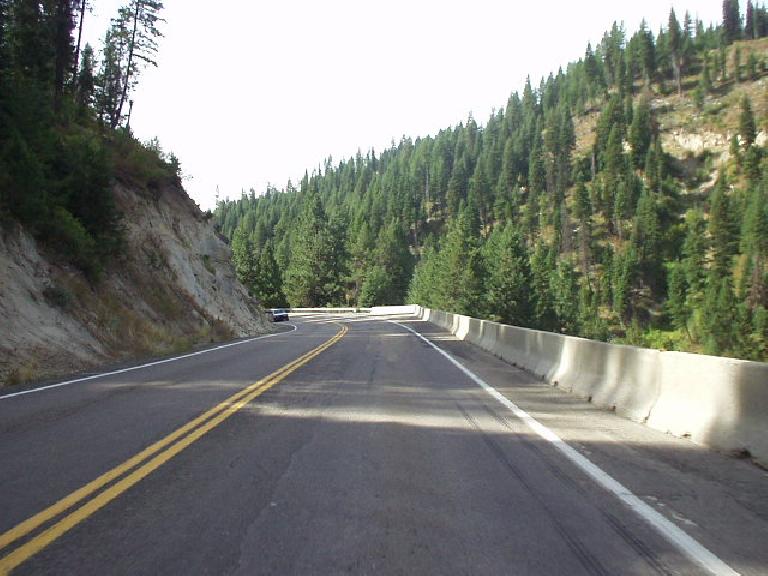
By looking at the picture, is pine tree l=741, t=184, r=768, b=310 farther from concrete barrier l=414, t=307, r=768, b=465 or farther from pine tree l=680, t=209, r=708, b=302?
concrete barrier l=414, t=307, r=768, b=465

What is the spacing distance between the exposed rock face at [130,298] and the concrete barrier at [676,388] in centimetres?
Result: 1102

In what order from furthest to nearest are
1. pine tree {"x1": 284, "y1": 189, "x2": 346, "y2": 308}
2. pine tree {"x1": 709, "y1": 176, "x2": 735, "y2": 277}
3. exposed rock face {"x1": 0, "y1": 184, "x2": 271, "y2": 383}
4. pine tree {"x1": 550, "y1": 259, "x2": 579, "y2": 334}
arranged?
1. pine tree {"x1": 709, "y1": 176, "x2": 735, "y2": 277}
2. pine tree {"x1": 284, "y1": 189, "x2": 346, "y2": 308}
3. pine tree {"x1": 550, "y1": 259, "x2": 579, "y2": 334}
4. exposed rock face {"x1": 0, "y1": 184, "x2": 271, "y2": 383}

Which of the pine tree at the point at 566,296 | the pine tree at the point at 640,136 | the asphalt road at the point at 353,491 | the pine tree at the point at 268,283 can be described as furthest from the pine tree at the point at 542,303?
the pine tree at the point at 640,136

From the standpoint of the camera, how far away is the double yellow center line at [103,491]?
4.14 m

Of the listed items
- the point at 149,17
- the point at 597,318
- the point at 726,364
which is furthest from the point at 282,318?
the point at 597,318

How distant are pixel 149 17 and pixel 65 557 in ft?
155

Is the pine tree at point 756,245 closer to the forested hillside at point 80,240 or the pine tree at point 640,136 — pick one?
the pine tree at point 640,136

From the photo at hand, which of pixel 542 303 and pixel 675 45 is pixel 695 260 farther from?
pixel 675 45

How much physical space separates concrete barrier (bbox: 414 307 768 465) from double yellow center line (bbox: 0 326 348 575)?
5592 millimetres

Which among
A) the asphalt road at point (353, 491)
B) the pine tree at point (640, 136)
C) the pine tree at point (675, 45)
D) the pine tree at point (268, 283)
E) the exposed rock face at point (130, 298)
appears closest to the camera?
the asphalt road at point (353, 491)

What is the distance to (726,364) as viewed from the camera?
710 cm

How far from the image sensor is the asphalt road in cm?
407

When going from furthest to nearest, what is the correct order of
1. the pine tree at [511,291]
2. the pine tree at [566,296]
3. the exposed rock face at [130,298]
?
the pine tree at [566,296], the pine tree at [511,291], the exposed rock face at [130,298]

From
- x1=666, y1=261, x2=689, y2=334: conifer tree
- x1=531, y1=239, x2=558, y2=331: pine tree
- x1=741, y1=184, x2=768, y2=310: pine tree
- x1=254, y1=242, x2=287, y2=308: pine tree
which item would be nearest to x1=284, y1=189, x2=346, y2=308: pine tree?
x1=254, y1=242, x2=287, y2=308: pine tree
